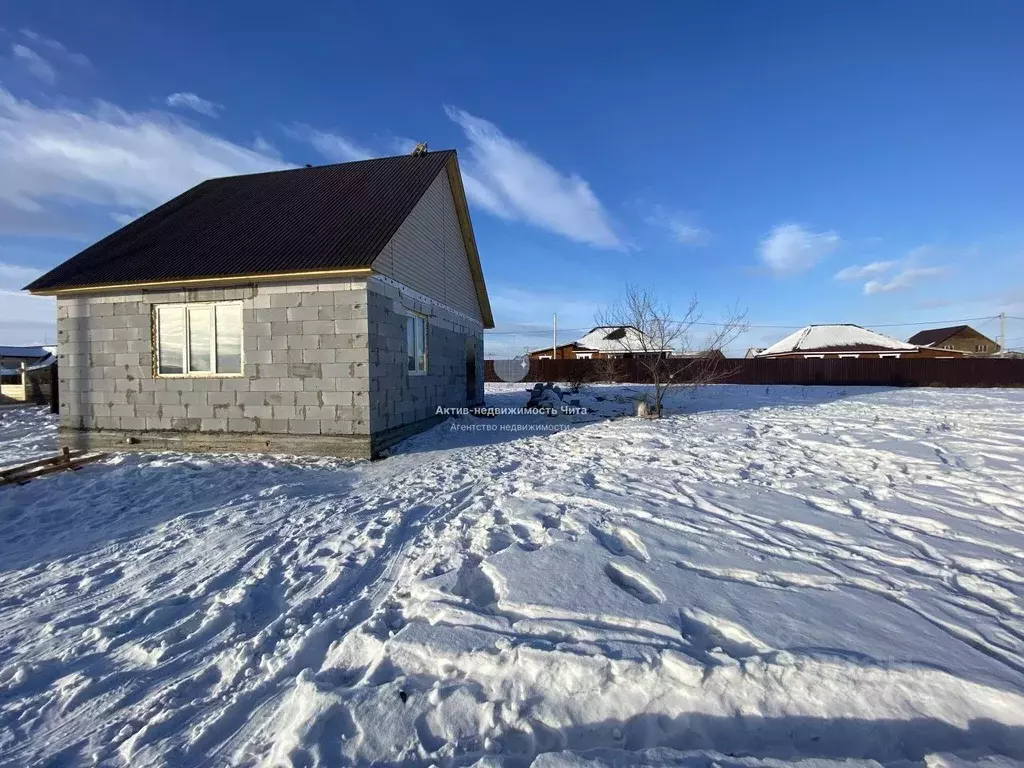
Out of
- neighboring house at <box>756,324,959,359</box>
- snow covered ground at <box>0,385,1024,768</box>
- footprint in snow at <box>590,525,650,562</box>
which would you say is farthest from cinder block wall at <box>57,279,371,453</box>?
neighboring house at <box>756,324,959,359</box>

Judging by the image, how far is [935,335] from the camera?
162 ft

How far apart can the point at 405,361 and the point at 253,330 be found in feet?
9.07

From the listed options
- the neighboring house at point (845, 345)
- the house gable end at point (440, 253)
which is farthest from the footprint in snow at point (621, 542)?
the neighboring house at point (845, 345)

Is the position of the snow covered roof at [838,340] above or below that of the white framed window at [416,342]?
above

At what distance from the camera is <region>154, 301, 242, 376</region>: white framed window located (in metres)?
8.39

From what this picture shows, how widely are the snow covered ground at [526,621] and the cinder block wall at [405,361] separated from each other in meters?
2.70

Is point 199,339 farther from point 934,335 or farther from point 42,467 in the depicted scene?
point 934,335

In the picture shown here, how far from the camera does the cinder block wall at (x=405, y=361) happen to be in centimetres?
820

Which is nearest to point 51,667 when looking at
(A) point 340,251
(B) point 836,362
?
(A) point 340,251

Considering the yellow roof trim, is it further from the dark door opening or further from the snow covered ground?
the dark door opening

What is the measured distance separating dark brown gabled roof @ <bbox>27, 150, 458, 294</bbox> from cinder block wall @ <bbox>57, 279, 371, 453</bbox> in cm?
41

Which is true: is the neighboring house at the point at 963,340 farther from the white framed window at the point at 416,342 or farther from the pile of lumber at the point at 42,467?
the pile of lumber at the point at 42,467

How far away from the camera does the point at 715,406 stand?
14.5m

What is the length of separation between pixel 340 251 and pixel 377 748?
7.59 m
